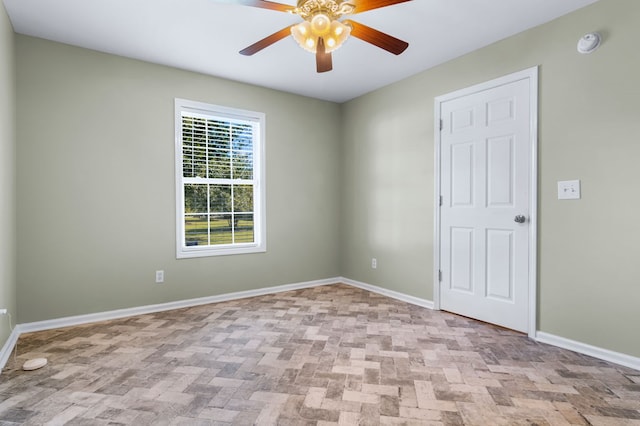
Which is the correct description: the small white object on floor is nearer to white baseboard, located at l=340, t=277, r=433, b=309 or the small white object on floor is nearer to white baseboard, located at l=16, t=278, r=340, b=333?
white baseboard, located at l=16, t=278, r=340, b=333

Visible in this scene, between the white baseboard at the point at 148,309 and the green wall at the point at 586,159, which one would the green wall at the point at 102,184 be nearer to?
the white baseboard at the point at 148,309

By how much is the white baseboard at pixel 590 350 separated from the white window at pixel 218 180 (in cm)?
297

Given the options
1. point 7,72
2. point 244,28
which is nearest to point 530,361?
point 244,28

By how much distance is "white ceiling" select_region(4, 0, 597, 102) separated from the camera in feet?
8.16

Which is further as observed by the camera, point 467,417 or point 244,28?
point 244,28

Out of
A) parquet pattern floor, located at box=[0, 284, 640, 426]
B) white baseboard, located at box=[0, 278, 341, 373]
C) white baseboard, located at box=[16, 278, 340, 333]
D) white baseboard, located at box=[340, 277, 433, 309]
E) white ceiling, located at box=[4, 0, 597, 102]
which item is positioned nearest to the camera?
parquet pattern floor, located at box=[0, 284, 640, 426]

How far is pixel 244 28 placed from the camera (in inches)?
109

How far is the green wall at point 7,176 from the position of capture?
92.8 inches

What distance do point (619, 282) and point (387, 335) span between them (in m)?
1.66

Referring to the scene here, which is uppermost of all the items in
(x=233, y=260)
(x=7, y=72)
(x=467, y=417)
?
(x=7, y=72)

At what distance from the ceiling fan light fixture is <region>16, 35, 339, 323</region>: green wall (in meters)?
1.98

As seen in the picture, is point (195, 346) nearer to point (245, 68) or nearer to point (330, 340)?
point (330, 340)

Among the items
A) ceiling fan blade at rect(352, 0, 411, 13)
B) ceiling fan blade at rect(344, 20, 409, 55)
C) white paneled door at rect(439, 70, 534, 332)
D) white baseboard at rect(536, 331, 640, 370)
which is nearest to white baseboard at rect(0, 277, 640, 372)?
white baseboard at rect(536, 331, 640, 370)

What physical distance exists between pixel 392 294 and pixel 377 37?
9.38 feet
